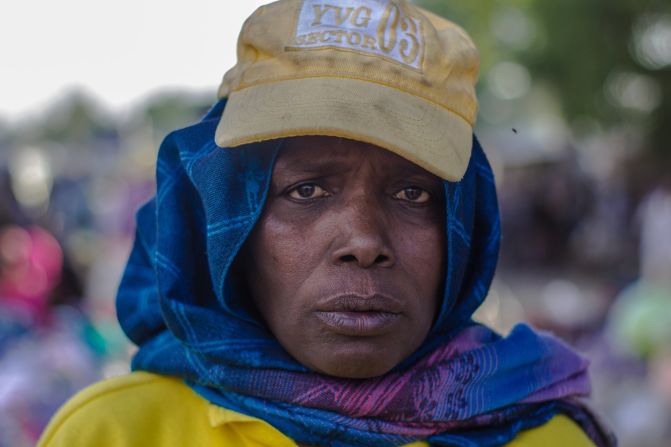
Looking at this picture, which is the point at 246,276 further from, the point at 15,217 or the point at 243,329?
the point at 15,217

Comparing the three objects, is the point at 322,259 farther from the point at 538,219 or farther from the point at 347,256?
the point at 538,219

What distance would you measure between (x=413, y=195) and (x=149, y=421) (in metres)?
0.78

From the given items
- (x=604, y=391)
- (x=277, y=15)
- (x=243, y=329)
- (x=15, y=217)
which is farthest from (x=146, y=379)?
(x=604, y=391)

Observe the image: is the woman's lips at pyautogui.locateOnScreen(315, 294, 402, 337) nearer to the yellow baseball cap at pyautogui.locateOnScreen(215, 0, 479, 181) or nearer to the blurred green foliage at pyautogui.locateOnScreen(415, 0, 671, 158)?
the yellow baseball cap at pyautogui.locateOnScreen(215, 0, 479, 181)

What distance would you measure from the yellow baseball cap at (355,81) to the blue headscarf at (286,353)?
11cm

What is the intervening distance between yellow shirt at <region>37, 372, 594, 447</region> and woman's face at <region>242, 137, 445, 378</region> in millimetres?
207

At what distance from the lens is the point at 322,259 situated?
5.83ft

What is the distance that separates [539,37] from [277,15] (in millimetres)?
18543

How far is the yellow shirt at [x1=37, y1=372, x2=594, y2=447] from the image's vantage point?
69.9 inches

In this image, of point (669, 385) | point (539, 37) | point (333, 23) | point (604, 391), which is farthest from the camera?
point (539, 37)

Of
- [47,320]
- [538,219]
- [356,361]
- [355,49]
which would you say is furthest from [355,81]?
[538,219]

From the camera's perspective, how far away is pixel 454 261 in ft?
6.17

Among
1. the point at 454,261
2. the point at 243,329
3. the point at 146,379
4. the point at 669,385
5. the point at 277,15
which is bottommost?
the point at 669,385

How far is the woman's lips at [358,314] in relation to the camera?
1.73 meters
